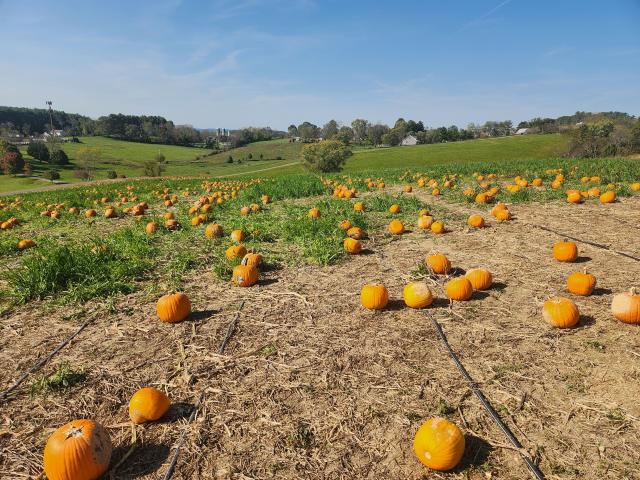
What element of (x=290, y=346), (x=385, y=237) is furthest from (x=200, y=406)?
(x=385, y=237)

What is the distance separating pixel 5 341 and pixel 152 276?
2279 mm

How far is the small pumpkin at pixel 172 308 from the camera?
15.8 feet

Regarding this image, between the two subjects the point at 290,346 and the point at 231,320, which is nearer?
the point at 290,346

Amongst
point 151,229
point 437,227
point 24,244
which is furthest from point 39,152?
point 437,227

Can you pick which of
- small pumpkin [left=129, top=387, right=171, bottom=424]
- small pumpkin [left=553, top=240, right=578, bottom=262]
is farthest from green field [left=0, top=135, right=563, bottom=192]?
small pumpkin [left=129, top=387, right=171, bottom=424]

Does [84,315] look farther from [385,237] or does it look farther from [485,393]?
[385,237]

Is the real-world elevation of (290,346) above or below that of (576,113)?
below

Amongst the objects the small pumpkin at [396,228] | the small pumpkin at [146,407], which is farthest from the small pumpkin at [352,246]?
the small pumpkin at [146,407]

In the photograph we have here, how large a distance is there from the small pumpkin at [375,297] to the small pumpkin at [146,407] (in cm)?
276

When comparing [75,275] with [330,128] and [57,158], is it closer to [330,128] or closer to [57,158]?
[57,158]

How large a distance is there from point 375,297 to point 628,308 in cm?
286

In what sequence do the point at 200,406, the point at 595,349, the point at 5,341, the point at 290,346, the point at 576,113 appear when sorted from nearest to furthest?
the point at 200,406 → the point at 595,349 → the point at 290,346 → the point at 5,341 → the point at 576,113

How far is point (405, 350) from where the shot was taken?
409 cm

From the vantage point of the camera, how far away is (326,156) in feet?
243
